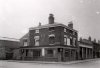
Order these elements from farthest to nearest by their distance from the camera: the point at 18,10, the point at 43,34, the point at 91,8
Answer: the point at 43,34 → the point at 18,10 → the point at 91,8

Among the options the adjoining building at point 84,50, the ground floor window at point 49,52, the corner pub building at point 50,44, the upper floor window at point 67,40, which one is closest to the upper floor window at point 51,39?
the corner pub building at point 50,44

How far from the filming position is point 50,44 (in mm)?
15492

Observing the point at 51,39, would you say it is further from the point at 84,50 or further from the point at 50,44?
the point at 84,50

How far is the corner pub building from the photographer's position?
1461cm

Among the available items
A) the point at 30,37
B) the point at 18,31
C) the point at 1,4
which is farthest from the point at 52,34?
the point at 1,4

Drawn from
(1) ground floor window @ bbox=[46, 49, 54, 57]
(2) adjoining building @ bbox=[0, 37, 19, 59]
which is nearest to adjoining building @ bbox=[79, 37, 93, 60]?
(1) ground floor window @ bbox=[46, 49, 54, 57]

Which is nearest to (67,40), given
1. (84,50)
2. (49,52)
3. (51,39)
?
(51,39)

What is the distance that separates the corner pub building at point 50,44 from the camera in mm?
14609

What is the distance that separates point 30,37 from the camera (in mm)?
17250

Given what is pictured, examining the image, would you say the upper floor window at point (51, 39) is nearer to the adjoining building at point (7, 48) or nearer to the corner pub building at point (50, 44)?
the corner pub building at point (50, 44)

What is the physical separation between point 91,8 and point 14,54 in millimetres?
10272

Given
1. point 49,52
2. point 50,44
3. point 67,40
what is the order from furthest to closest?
point 67,40 < point 50,44 < point 49,52

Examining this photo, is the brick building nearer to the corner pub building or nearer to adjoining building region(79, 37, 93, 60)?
adjoining building region(79, 37, 93, 60)

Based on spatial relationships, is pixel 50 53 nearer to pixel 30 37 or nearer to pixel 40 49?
pixel 40 49
